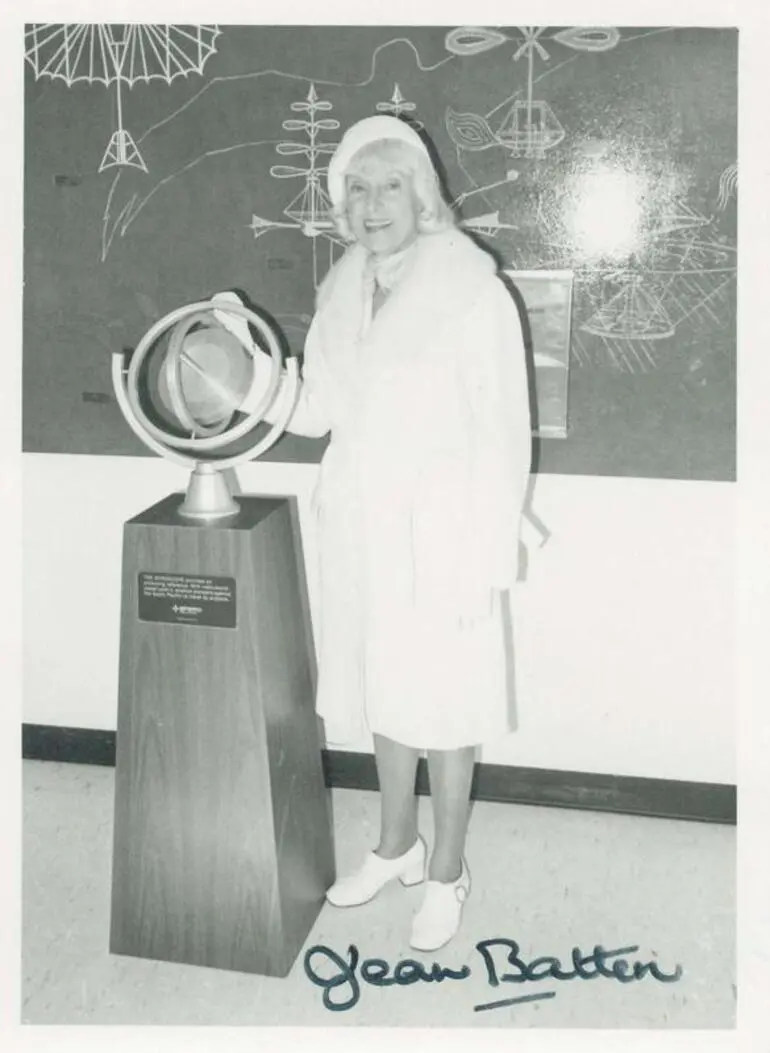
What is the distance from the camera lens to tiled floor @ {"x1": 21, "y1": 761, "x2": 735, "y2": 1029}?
2094 millimetres

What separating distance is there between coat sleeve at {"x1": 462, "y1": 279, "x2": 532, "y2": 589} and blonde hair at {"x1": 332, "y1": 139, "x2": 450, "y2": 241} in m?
0.18

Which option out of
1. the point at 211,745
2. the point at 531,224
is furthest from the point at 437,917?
the point at 531,224

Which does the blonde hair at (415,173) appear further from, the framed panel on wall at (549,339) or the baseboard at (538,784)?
Result: the baseboard at (538,784)

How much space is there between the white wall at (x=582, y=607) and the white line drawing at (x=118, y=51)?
96 cm

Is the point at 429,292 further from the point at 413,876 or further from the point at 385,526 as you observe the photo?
the point at 413,876

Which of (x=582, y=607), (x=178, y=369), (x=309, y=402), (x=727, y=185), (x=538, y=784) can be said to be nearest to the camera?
(x=178, y=369)

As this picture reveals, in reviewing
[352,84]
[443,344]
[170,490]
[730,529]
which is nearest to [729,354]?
[730,529]

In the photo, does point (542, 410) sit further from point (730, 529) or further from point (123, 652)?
point (123, 652)

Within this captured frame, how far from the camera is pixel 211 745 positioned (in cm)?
209

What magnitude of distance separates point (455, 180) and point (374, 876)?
5.36ft

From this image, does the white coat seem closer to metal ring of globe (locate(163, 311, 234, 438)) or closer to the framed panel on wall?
metal ring of globe (locate(163, 311, 234, 438))

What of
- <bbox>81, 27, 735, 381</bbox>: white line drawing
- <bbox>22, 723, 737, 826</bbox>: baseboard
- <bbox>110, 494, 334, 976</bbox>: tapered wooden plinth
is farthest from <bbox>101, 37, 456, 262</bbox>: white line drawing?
<bbox>22, 723, 737, 826</bbox>: baseboard

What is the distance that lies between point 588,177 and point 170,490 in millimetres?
1337

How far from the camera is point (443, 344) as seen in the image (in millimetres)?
2035
